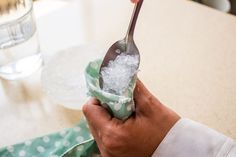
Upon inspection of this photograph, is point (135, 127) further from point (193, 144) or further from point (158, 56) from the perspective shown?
point (158, 56)

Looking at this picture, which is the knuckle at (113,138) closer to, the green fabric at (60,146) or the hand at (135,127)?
the hand at (135,127)

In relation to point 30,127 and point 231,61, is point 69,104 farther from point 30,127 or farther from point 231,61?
point 231,61

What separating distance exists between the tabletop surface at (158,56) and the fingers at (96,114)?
0.16 meters

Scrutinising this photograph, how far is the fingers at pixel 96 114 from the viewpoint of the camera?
0.47 metres

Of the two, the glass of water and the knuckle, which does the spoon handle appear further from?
the glass of water

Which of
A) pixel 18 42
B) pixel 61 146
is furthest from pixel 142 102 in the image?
pixel 18 42

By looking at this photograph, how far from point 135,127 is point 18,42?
1.15ft

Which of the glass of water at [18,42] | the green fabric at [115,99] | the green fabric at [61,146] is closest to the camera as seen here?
the green fabric at [115,99]

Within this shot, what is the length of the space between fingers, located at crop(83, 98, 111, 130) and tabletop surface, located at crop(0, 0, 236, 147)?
0.52 feet

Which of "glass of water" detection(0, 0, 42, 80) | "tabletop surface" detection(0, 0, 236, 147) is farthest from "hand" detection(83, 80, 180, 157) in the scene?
"glass of water" detection(0, 0, 42, 80)

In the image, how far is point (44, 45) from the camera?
0.78 metres

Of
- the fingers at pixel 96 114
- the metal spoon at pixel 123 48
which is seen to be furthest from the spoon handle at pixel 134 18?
the fingers at pixel 96 114

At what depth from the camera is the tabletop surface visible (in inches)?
25.3

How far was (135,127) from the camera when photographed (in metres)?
0.47
